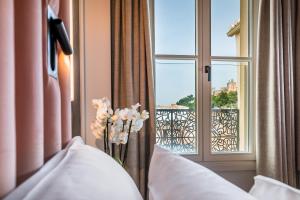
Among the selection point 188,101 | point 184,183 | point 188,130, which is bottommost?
point 188,130

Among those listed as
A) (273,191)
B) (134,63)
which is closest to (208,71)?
(134,63)

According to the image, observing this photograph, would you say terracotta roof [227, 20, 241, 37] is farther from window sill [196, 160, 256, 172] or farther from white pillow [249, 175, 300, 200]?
white pillow [249, 175, 300, 200]

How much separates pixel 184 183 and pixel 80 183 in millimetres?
221

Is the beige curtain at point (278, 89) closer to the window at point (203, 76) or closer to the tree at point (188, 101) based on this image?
the window at point (203, 76)

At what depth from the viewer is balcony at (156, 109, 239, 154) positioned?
209cm

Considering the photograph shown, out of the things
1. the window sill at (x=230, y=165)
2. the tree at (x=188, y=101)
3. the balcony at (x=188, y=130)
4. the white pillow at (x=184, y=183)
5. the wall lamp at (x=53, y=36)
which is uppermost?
the wall lamp at (x=53, y=36)

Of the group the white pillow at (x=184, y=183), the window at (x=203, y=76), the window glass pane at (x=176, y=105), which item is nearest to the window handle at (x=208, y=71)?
the window at (x=203, y=76)

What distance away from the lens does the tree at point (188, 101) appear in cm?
212

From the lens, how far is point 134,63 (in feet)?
6.06

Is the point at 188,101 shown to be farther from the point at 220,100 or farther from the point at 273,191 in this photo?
the point at 273,191

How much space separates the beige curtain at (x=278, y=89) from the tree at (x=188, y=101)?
1.74 feet

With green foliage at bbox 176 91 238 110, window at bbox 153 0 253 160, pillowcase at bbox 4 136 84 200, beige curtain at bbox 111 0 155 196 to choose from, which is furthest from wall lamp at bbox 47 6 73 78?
green foliage at bbox 176 91 238 110

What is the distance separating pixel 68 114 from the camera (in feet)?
2.57

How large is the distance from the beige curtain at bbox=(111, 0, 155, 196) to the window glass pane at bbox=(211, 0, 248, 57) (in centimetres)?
67
